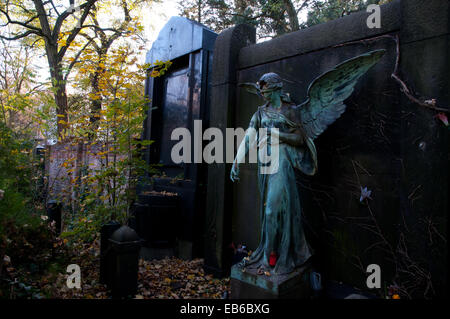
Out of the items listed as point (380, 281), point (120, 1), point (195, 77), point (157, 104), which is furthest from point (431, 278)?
point (120, 1)

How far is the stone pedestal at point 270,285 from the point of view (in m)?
2.89

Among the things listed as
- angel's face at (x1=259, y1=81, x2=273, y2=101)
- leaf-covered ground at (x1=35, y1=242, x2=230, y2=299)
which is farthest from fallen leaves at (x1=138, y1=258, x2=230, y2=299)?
angel's face at (x1=259, y1=81, x2=273, y2=101)

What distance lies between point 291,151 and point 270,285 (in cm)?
141

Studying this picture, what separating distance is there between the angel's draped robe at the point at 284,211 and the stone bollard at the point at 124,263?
1512mm

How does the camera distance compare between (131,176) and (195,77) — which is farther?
(195,77)

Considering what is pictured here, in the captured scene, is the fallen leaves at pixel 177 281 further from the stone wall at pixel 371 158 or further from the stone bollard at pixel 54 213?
the stone bollard at pixel 54 213

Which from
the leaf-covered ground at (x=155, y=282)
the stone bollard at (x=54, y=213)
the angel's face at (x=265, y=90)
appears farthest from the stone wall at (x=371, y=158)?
the stone bollard at (x=54, y=213)

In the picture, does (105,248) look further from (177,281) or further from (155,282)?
(177,281)

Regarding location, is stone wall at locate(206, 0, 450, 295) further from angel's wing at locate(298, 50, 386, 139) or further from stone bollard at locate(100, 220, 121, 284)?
stone bollard at locate(100, 220, 121, 284)

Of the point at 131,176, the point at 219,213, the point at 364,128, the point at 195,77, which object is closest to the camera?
the point at 364,128

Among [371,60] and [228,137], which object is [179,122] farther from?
[371,60]

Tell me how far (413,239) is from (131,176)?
4533 millimetres

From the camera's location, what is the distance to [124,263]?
3676 millimetres

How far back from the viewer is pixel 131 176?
5.59 meters
